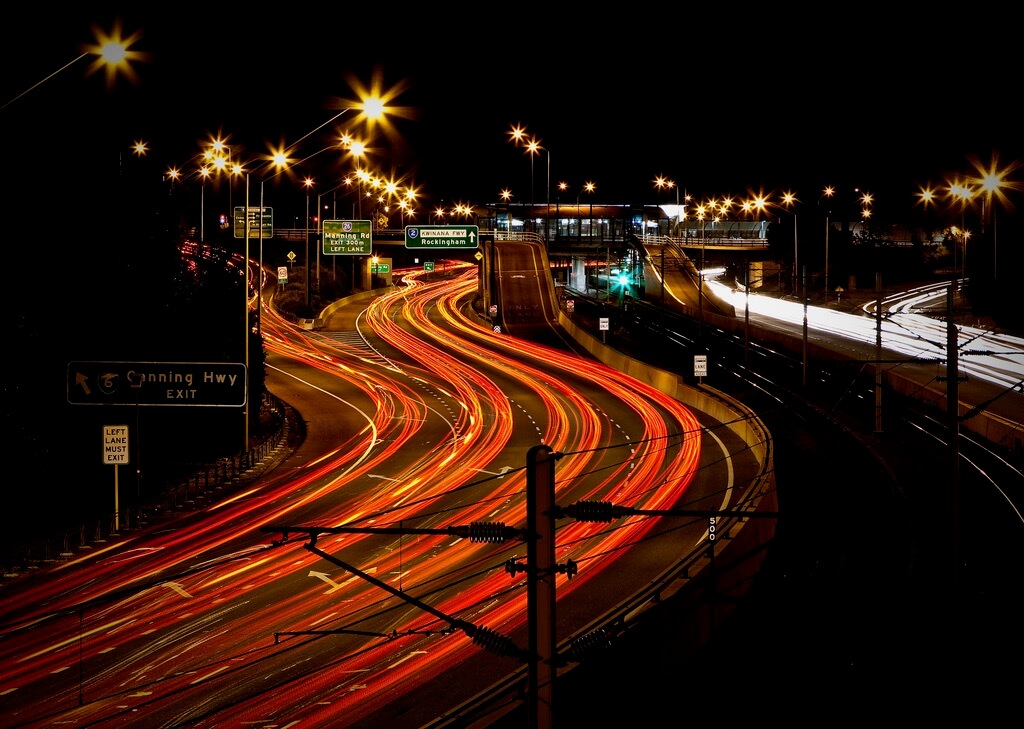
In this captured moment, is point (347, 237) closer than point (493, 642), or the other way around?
point (493, 642)

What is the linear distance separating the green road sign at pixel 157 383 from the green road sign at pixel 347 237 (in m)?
37.7

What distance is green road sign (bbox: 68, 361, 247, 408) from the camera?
82.1ft

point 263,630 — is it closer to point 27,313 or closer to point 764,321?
point 27,313

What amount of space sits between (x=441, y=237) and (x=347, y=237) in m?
6.54

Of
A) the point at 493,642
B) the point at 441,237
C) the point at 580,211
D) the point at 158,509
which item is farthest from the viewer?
the point at 580,211

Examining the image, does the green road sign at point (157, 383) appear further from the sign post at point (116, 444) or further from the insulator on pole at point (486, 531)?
the insulator on pole at point (486, 531)

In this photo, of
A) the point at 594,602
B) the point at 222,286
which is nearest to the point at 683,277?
the point at 222,286

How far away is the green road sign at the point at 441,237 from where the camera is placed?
6662 centimetres

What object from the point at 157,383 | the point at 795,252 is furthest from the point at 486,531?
the point at 795,252

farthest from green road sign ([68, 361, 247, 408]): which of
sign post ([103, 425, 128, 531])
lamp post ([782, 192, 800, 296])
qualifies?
lamp post ([782, 192, 800, 296])

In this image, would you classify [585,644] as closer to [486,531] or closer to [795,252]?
[486,531]

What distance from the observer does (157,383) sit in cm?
2622

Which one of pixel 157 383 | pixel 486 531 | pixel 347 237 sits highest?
pixel 347 237

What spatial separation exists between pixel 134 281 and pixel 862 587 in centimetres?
2365
